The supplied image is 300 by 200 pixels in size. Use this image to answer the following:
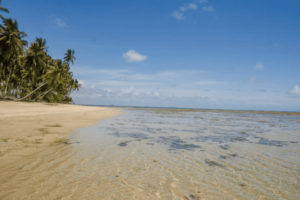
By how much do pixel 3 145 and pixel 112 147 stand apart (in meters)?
4.60

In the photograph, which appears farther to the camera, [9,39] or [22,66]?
[22,66]

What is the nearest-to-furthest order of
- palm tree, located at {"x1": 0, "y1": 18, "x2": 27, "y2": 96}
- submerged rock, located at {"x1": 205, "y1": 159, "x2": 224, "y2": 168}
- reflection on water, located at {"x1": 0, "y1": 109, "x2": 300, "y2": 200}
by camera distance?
reflection on water, located at {"x1": 0, "y1": 109, "x2": 300, "y2": 200}
submerged rock, located at {"x1": 205, "y1": 159, "x2": 224, "y2": 168}
palm tree, located at {"x1": 0, "y1": 18, "x2": 27, "y2": 96}

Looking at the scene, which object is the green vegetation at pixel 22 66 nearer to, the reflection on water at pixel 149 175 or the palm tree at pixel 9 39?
the palm tree at pixel 9 39

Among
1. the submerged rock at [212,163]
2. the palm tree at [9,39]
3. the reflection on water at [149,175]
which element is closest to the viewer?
the reflection on water at [149,175]

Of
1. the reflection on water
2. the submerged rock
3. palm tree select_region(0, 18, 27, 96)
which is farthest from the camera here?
palm tree select_region(0, 18, 27, 96)

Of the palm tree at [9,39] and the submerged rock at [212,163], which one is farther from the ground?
the palm tree at [9,39]

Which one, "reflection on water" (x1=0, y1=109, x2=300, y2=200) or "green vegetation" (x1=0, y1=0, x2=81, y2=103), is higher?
"green vegetation" (x1=0, y1=0, x2=81, y2=103)

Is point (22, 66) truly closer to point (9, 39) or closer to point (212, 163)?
point (9, 39)

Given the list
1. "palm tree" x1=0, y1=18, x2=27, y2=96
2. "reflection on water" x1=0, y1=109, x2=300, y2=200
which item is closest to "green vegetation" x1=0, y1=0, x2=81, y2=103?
"palm tree" x1=0, y1=18, x2=27, y2=96

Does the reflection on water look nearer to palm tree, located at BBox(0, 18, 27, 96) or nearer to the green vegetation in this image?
the green vegetation

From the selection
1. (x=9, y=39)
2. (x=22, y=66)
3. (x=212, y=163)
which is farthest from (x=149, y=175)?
(x=22, y=66)

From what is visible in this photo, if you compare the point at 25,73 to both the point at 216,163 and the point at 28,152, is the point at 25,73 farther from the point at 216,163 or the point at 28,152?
the point at 216,163

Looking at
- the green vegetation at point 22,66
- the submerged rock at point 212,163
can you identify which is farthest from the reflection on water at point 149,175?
the green vegetation at point 22,66

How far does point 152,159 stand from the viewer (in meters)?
6.84
